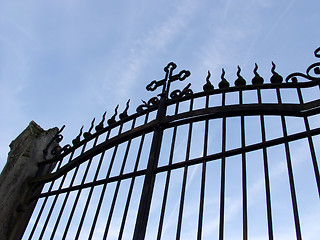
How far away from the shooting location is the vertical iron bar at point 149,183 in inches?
102

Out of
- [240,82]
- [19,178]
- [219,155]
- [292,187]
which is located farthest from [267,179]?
[19,178]

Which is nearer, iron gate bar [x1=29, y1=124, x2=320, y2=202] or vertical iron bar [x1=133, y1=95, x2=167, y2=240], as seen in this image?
iron gate bar [x1=29, y1=124, x2=320, y2=202]

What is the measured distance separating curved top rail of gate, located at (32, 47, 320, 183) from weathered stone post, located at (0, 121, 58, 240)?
12 cm

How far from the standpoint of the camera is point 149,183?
282 cm

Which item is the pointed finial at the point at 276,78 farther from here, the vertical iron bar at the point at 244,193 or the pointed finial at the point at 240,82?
the vertical iron bar at the point at 244,193

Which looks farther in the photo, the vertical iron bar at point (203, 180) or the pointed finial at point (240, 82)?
the pointed finial at point (240, 82)

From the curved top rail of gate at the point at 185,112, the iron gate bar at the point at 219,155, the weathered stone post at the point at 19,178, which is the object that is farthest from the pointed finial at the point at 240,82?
the weathered stone post at the point at 19,178

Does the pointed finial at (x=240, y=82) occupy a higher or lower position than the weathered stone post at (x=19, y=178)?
higher

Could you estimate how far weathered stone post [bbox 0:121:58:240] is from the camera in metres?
3.48

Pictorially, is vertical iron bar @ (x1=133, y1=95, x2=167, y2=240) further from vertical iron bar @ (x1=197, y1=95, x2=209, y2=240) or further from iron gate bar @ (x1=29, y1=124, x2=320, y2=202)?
vertical iron bar @ (x1=197, y1=95, x2=209, y2=240)

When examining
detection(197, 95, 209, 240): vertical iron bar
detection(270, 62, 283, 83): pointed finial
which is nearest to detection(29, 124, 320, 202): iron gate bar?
detection(197, 95, 209, 240): vertical iron bar

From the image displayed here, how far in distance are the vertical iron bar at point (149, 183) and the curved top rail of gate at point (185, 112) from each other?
7 cm

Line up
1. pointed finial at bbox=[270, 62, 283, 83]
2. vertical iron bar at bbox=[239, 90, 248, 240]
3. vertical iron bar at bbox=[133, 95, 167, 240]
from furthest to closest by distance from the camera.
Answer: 1. pointed finial at bbox=[270, 62, 283, 83]
2. vertical iron bar at bbox=[133, 95, 167, 240]
3. vertical iron bar at bbox=[239, 90, 248, 240]

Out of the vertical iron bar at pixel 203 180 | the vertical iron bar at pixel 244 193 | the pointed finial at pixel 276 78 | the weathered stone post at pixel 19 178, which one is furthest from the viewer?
the weathered stone post at pixel 19 178
